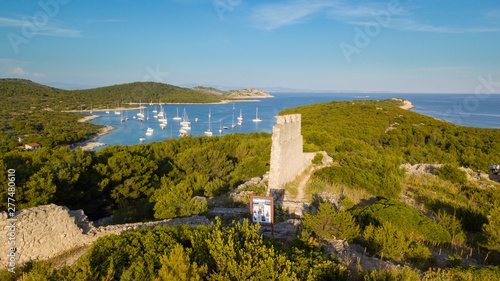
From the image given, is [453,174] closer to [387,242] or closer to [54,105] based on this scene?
[387,242]

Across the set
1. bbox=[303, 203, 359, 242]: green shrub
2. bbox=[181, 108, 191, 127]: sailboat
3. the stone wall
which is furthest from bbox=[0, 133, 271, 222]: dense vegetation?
bbox=[181, 108, 191, 127]: sailboat

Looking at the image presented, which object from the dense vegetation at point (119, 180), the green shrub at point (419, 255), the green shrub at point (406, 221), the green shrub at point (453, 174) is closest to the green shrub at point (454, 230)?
the green shrub at point (406, 221)

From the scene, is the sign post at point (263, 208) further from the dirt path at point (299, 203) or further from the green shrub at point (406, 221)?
the green shrub at point (406, 221)

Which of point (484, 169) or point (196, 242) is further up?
point (196, 242)

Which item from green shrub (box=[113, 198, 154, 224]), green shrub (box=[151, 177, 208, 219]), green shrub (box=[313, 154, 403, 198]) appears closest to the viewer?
→ green shrub (box=[151, 177, 208, 219])

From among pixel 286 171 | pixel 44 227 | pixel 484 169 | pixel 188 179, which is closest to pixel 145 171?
pixel 188 179

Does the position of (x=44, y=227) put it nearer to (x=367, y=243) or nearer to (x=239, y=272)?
(x=239, y=272)

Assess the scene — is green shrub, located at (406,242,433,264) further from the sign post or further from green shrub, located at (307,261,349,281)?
the sign post
